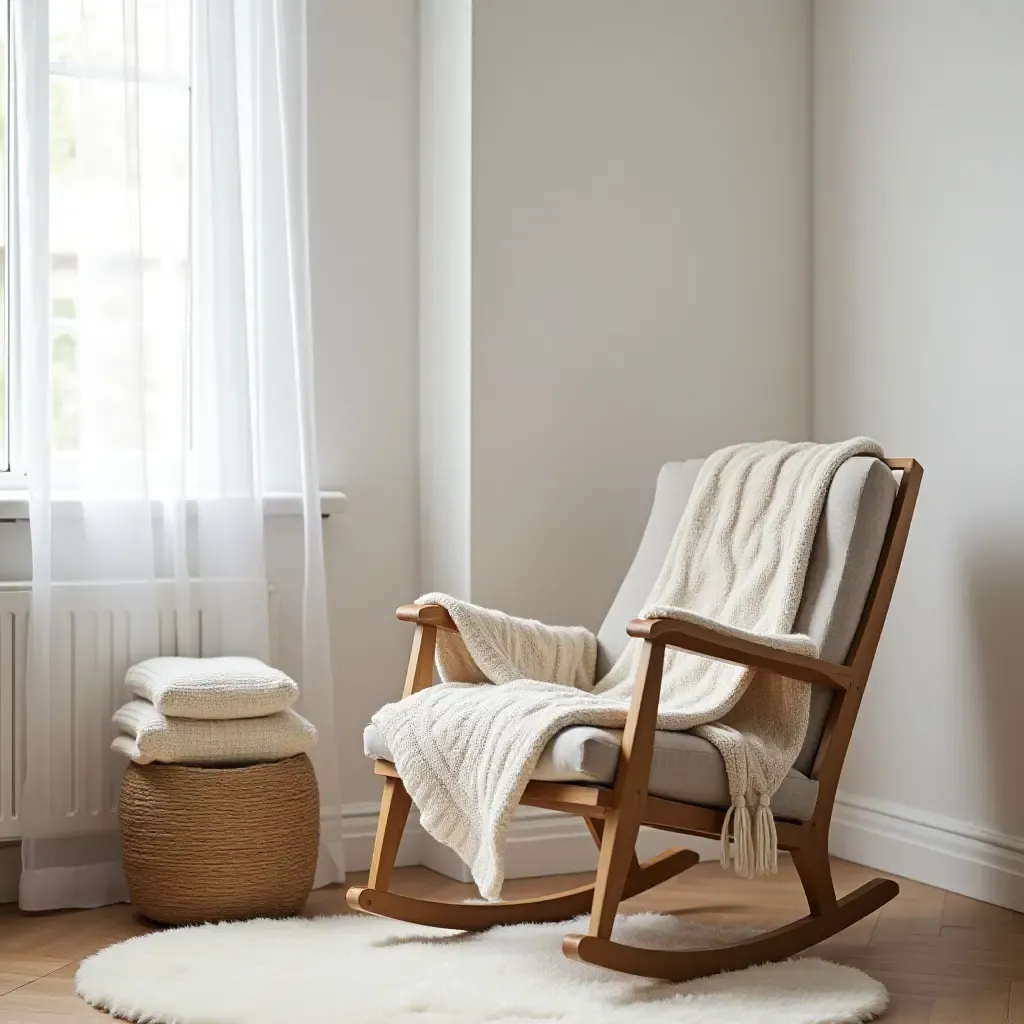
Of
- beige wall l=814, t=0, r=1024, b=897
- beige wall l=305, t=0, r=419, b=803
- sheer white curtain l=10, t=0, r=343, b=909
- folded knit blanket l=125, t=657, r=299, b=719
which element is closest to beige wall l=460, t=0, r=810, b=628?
beige wall l=814, t=0, r=1024, b=897

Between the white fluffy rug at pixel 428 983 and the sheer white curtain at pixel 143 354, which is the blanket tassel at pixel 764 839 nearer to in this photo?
the white fluffy rug at pixel 428 983

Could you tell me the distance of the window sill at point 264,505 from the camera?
293cm

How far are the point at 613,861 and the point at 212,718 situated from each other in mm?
931

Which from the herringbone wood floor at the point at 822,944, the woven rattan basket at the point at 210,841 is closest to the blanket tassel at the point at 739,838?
the herringbone wood floor at the point at 822,944

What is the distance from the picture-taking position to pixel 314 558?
10.2 ft

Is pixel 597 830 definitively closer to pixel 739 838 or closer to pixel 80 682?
pixel 739 838

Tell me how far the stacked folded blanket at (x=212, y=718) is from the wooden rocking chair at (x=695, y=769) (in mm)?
291

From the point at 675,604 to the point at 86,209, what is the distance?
1442 mm

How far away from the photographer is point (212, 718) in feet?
8.94

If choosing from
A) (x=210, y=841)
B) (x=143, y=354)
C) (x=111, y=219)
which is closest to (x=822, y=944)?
(x=210, y=841)

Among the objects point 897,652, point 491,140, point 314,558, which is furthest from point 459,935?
point 491,140

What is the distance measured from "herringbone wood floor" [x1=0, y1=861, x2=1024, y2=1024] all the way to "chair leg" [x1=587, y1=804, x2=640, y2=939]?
448 millimetres

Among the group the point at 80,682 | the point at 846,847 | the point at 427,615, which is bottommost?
the point at 846,847

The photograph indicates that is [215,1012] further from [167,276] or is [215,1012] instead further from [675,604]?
[167,276]
